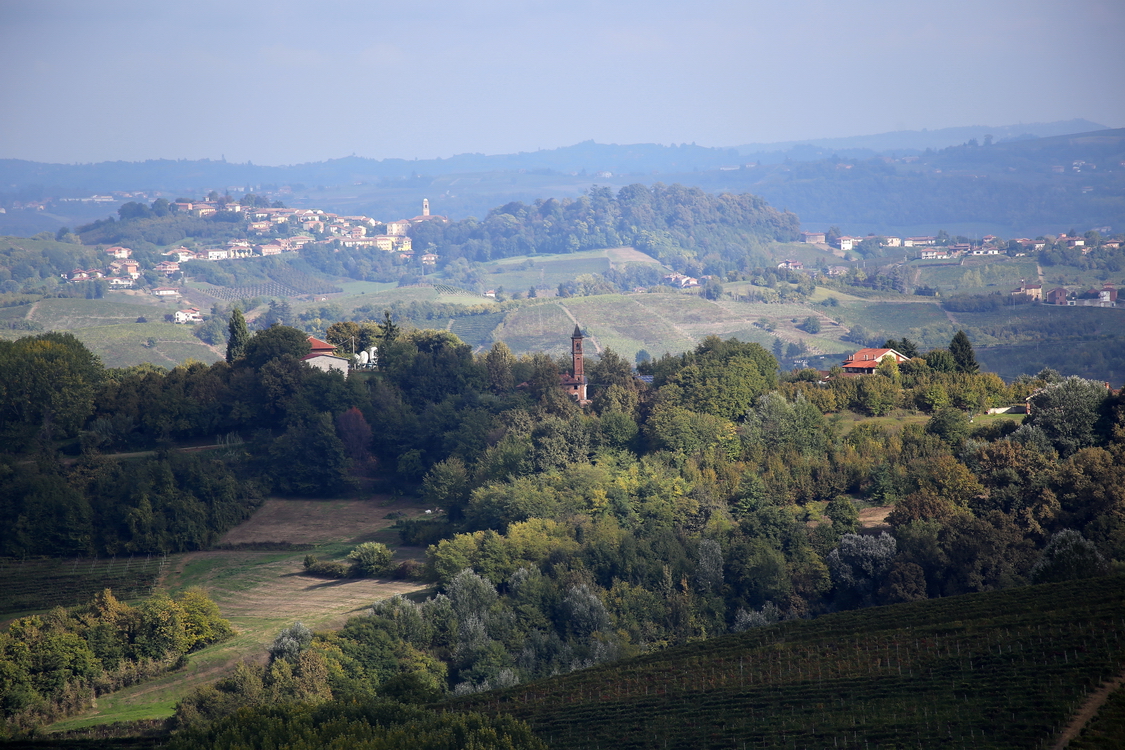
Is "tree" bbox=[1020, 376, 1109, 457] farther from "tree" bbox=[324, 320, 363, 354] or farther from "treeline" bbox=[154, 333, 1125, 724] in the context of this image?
"tree" bbox=[324, 320, 363, 354]

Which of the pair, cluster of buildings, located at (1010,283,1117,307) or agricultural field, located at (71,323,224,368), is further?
cluster of buildings, located at (1010,283,1117,307)

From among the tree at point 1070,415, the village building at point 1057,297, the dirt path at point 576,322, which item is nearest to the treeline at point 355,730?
the tree at point 1070,415

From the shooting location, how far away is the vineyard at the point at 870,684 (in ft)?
86.0

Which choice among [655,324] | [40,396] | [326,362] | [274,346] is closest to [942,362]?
[326,362]

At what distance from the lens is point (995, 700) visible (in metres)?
26.7

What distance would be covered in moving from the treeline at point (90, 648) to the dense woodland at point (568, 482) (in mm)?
4362

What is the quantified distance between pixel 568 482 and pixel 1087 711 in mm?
29123

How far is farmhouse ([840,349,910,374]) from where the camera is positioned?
2515 inches

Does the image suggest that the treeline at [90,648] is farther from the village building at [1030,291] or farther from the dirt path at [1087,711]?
the village building at [1030,291]

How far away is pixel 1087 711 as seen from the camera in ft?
82.4

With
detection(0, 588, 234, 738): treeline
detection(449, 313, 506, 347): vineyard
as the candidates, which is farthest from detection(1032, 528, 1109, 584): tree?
detection(449, 313, 506, 347): vineyard

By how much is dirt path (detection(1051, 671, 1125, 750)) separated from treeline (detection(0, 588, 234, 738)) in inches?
1094

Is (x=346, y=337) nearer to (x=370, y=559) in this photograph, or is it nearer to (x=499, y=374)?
(x=499, y=374)

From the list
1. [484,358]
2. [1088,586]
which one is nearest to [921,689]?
[1088,586]
